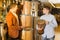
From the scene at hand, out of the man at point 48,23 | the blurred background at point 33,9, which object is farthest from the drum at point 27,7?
the man at point 48,23

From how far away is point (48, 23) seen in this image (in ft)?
3.84

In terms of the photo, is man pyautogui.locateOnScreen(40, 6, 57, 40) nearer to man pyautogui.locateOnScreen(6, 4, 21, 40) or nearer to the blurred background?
the blurred background

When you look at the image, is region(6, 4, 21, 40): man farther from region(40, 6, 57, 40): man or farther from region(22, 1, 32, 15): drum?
region(40, 6, 57, 40): man

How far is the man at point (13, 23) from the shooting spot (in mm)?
1139

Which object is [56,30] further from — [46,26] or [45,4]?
[45,4]

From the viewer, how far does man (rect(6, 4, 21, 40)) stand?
114 cm

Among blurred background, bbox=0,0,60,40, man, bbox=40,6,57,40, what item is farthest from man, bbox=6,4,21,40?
man, bbox=40,6,57,40

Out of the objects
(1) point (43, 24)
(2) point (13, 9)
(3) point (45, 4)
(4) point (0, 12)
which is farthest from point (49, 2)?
(4) point (0, 12)

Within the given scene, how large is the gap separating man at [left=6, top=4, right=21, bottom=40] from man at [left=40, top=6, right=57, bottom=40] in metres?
0.20

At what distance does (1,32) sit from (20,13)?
0.21m

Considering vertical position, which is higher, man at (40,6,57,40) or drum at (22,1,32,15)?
drum at (22,1,32,15)

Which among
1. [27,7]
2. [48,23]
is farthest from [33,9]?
[48,23]

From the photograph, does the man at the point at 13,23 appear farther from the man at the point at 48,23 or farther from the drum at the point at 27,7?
the man at the point at 48,23

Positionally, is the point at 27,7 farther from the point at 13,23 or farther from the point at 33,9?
the point at 13,23
